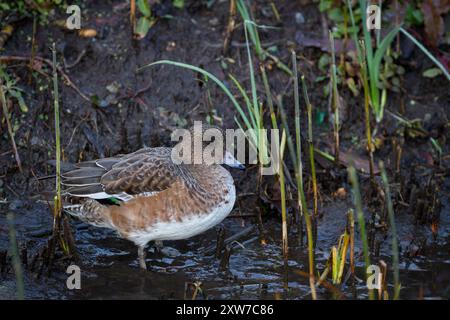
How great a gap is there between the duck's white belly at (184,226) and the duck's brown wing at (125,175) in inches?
10.9

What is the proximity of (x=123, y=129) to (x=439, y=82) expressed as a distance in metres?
2.77

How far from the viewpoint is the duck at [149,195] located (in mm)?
5691

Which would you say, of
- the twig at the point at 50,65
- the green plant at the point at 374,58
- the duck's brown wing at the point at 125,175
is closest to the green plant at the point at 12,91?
the twig at the point at 50,65

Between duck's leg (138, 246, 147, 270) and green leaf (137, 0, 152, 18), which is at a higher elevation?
green leaf (137, 0, 152, 18)

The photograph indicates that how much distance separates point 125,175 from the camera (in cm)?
584

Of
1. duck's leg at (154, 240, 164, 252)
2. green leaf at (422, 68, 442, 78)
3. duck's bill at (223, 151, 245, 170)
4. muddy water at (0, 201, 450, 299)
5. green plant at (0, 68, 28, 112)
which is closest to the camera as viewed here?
muddy water at (0, 201, 450, 299)

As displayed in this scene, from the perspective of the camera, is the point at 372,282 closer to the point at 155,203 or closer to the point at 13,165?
the point at 155,203

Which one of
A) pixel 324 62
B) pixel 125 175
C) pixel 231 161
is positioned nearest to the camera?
pixel 125 175

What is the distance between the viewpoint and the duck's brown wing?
5.80m

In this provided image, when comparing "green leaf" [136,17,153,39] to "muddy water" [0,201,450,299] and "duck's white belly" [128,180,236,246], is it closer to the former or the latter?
"muddy water" [0,201,450,299]

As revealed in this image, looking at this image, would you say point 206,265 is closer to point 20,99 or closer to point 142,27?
point 20,99

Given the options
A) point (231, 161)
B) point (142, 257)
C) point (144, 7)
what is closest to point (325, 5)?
point (144, 7)

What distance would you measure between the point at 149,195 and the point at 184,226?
0.33m

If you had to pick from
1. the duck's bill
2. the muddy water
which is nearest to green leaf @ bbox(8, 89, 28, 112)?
the muddy water
